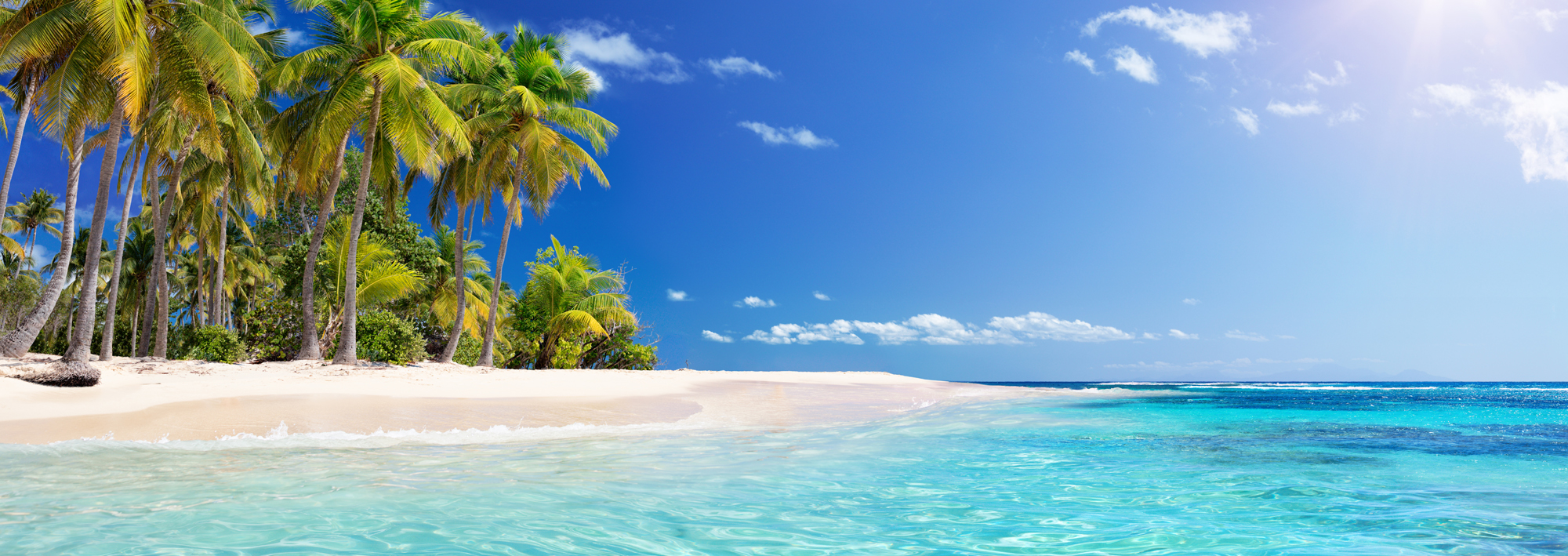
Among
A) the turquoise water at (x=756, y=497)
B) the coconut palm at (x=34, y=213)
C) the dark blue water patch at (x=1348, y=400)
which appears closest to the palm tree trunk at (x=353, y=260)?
the turquoise water at (x=756, y=497)

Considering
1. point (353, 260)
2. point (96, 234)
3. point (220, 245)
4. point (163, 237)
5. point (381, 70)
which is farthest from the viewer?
point (220, 245)

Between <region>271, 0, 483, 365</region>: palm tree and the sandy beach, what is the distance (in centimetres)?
310

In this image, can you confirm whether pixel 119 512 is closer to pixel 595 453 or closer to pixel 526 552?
pixel 526 552

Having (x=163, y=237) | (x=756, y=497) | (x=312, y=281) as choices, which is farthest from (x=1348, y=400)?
(x=163, y=237)

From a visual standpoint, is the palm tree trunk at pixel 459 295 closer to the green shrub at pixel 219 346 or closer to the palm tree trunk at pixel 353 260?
the palm tree trunk at pixel 353 260

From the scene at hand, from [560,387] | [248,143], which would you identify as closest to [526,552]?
[560,387]

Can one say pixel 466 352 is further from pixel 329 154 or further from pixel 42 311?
pixel 42 311

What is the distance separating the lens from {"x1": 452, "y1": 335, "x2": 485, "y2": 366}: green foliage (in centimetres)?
2216

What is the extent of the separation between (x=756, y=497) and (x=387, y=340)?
1544 cm

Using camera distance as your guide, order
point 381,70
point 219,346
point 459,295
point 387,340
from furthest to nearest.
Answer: point 459,295, point 387,340, point 219,346, point 381,70

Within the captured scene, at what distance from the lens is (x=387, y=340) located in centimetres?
1695

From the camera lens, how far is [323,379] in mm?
11906

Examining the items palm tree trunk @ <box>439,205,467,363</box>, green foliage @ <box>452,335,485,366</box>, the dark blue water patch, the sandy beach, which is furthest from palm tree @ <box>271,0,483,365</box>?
the dark blue water patch

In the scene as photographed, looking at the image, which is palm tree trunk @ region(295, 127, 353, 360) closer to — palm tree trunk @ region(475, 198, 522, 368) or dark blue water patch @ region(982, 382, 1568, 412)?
palm tree trunk @ region(475, 198, 522, 368)
